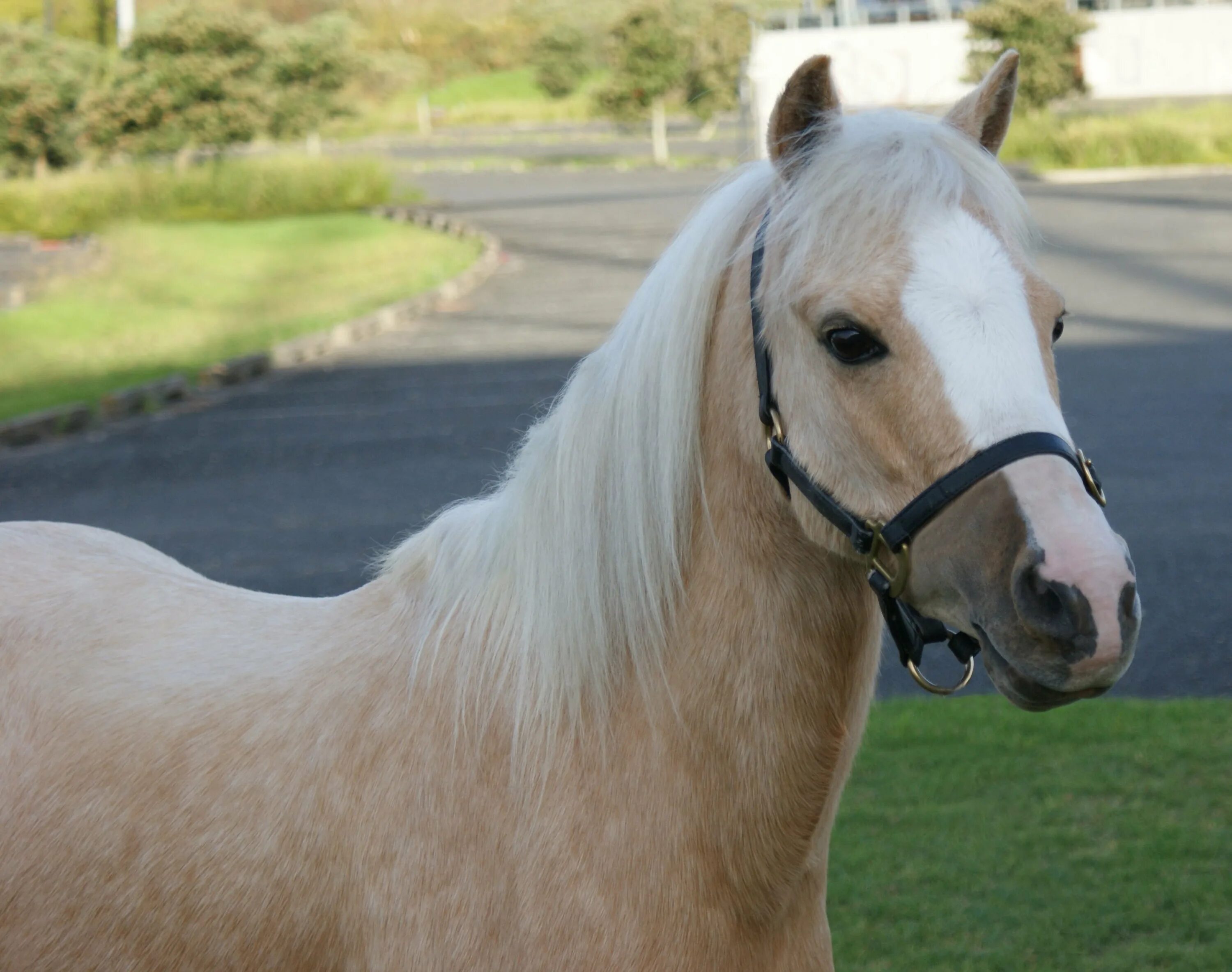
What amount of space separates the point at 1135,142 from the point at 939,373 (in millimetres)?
27039

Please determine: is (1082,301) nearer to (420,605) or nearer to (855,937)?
(855,937)

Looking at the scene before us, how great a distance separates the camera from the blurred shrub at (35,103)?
27.6 m

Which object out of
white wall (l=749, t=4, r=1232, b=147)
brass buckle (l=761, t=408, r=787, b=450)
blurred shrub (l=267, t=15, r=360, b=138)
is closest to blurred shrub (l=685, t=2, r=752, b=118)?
white wall (l=749, t=4, r=1232, b=147)

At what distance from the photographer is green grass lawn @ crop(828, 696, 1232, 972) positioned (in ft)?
11.7

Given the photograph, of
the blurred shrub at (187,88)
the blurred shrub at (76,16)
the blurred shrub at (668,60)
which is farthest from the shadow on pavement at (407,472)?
the blurred shrub at (76,16)

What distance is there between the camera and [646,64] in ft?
116

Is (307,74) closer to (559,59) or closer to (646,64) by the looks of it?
(646,64)

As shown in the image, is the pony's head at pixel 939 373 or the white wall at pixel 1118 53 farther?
the white wall at pixel 1118 53

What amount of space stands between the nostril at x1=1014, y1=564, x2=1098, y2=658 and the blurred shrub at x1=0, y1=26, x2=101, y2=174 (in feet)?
98.7

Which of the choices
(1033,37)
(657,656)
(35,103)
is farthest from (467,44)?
(657,656)

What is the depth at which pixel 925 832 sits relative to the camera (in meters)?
4.20

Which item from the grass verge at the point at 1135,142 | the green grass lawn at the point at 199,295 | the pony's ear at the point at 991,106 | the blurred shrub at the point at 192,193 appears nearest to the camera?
the pony's ear at the point at 991,106

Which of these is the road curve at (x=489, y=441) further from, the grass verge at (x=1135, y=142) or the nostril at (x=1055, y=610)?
the grass verge at (x=1135, y=142)

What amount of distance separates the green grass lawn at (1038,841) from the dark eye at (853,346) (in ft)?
7.61
